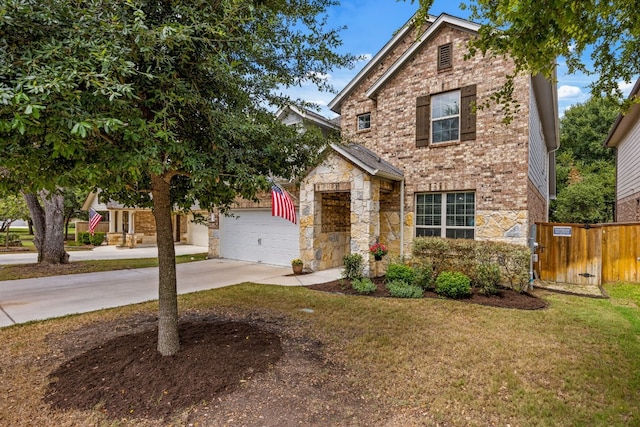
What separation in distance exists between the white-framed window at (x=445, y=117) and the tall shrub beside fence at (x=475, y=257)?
297 cm

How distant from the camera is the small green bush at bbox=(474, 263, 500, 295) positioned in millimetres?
7547

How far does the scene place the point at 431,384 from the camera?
363 centimetres

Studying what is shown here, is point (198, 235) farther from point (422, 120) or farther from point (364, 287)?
point (422, 120)

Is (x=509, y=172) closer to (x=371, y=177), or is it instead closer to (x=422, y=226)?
(x=422, y=226)

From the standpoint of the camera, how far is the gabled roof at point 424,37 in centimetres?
901

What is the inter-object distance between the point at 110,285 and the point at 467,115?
10.2m

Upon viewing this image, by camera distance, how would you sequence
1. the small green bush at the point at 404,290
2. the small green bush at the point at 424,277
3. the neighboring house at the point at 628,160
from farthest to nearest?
1. the neighboring house at the point at 628,160
2. the small green bush at the point at 424,277
3. the small green bush at the point at 404,290

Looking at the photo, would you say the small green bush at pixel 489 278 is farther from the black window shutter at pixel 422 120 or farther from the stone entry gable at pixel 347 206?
the black window shutter at pixel 422 120

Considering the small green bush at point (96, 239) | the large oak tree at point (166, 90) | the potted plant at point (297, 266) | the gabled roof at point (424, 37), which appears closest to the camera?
the large oak tree at point (166, 90)

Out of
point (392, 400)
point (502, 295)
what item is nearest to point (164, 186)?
point (392, 400)

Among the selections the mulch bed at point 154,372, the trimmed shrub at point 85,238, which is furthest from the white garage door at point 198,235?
the mulch bed at point 154,372

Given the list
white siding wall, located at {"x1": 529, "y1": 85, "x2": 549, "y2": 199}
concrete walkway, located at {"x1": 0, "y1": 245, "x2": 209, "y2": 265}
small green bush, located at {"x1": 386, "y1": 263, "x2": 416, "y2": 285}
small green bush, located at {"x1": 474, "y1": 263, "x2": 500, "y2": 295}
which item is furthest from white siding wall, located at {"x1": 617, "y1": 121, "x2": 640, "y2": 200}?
concrete walkway, located at {"x1": 0, "y1": 245, "x2": 209, "y2": 265}

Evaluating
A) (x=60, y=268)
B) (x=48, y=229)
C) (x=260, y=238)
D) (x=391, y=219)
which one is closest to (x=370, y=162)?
(x=391, y=219)

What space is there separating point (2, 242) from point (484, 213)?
2484 cm
